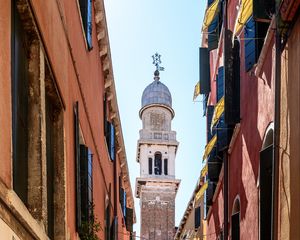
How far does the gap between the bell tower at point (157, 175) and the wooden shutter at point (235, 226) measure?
4218 cm

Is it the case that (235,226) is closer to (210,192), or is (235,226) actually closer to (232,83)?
(232,83)

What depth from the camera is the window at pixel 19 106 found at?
549 cm

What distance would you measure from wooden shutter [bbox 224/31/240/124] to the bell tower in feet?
144

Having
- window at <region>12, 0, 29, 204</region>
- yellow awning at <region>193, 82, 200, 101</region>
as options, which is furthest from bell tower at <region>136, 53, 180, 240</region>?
window at <region>12, 0, 29, 204</region>

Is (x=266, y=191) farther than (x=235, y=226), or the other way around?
(x=235, y=226)

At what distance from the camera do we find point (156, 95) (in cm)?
5916

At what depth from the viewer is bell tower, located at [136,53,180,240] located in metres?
56.4

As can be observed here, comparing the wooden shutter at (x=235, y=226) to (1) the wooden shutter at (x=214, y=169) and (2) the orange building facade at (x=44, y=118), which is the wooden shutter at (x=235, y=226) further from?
(2) the orange building facade at (x=44, y=118)

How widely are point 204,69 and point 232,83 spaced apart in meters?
6.82

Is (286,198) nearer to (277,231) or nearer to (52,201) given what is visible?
(277,231)

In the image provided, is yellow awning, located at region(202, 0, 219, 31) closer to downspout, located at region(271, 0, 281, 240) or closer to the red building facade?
the red building facade

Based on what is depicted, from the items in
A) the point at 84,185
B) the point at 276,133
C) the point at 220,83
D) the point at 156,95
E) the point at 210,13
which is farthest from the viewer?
the point at 156,95

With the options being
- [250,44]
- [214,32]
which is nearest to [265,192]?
[250,44]

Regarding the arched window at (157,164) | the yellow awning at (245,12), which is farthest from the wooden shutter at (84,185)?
the arched window at (157,164)
